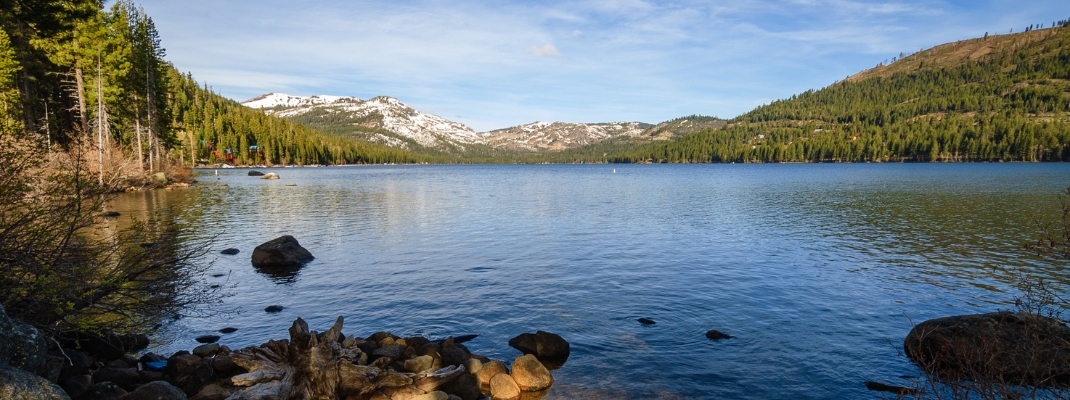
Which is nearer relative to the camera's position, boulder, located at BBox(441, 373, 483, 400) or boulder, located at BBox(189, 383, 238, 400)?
boulder, located at BBox(189, 383, 238, 400)

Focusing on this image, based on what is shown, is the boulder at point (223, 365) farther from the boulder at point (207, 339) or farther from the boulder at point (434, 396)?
the boulder at point (434, 396)

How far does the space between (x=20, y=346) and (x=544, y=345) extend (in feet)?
33.3

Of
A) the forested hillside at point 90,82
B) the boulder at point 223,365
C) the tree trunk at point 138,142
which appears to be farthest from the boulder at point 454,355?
the tree trunk at point 138,142

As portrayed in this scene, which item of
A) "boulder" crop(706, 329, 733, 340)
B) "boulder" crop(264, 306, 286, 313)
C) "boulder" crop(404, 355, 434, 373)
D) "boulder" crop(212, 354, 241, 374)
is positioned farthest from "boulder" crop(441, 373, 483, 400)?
"boulder" crop(264, 306, 286, 313)

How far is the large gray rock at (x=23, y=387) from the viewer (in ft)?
21.7

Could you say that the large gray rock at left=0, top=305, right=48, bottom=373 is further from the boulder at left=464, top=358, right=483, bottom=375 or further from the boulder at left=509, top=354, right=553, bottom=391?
the boulder at left=509, top=354, right=553, bottom=391

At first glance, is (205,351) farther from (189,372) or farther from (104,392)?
(104,392)

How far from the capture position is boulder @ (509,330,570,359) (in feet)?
46.7

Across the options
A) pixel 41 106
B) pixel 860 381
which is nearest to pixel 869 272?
pixel 860 381

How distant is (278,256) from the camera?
82.4 ft

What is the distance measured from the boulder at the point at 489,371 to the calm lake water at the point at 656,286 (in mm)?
1282

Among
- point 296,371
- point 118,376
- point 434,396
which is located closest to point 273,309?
point 118,376

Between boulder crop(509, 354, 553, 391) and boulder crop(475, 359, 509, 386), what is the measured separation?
276 millimetres

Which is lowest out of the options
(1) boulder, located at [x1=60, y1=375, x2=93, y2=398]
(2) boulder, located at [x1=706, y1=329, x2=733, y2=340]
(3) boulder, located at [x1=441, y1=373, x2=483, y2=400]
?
(2) boulder, located at [x1=706, y1=329, x2=733, y2=340]
